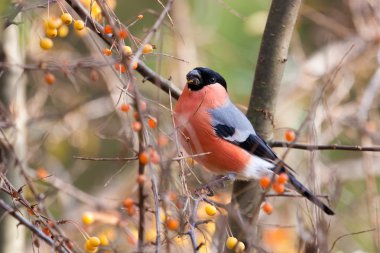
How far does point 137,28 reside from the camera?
5254mm

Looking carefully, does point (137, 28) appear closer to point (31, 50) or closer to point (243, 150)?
point (31, 50)

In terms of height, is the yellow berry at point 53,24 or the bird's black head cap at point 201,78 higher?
the yellow berry at point 53,24

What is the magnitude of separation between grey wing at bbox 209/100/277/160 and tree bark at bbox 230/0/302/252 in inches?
4.0

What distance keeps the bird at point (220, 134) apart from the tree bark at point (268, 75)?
16 centimetres

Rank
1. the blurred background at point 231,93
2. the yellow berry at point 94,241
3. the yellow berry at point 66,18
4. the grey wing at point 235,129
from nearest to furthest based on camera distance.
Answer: the yellow berry at point 94,241 < the yellow berry at point 66,18 < the grey wing at point 235,129 < the blurred background at point 231,93

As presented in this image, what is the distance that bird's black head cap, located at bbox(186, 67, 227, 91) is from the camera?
2.85 meters

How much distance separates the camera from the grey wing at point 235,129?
265cm

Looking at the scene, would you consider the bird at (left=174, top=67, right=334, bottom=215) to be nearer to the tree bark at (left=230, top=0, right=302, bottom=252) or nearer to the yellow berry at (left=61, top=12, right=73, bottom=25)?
the tree bark at (left=230, top=0, right=302, bottom=252)

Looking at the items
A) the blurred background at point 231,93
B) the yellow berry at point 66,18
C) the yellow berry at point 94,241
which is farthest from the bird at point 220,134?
the yellow berry at point 94,241

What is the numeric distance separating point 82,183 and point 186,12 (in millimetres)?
1650

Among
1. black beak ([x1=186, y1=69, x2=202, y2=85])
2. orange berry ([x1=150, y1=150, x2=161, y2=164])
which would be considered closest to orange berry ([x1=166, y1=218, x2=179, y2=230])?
orange berry ([x1=150, y1=150, x2=161, y2=164])

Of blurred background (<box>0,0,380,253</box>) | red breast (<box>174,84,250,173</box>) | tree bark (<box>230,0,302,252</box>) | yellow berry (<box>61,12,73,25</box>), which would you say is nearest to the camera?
yellow berry (<box>61,12,73,25</box>)

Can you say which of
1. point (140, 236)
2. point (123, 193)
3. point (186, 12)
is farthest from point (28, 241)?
point (140, 236)

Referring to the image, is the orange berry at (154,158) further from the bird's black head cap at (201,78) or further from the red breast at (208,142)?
the bird's black head cap at (201,78)
